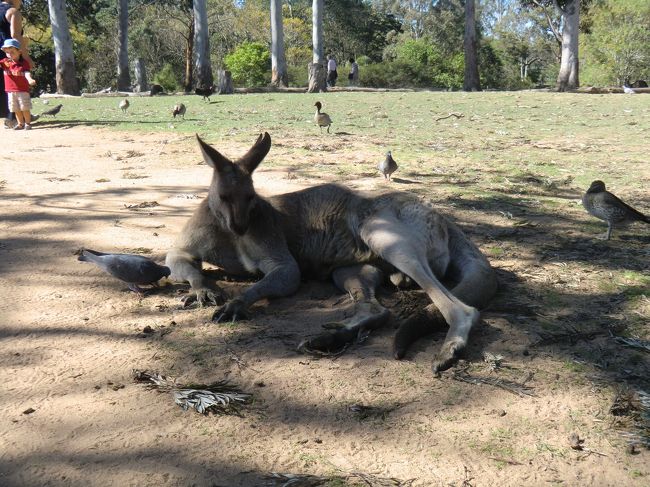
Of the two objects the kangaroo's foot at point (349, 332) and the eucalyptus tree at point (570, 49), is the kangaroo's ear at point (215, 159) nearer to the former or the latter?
the kangaroo's foot at point (349, 332)

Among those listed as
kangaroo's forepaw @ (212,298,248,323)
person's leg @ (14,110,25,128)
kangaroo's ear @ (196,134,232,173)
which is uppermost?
person's leg @ (14,110,25,128)

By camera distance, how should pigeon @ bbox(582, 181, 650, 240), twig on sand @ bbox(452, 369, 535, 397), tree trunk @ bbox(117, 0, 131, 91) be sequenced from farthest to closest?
tree trunk @ bbox(117, 0, 131, 91), pigeon @ bbox(582, 181, 650, 240), twig on sand @ bbox(452, 369, 535, 397)

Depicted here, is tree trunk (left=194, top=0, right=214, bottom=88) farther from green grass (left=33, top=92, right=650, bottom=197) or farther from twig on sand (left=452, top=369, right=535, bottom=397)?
twig on sand (left=452, top=369, right=535, bottom=397)

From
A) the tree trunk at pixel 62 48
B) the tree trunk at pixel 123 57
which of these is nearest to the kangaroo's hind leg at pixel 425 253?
the tree trunk at pixel 62 48

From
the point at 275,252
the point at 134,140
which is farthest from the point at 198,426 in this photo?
the point at 134,140

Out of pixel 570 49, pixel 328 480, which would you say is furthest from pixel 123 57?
pixel 328 480

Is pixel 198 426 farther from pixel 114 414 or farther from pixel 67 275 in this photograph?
pixel 67 275

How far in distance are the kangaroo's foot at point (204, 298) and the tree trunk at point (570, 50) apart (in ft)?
80.5

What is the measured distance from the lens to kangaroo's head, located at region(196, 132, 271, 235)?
368cm

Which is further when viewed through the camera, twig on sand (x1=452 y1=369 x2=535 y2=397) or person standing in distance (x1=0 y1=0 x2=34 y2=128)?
person standing in distance (x1=0 y1=0 x2=34 y2=128)

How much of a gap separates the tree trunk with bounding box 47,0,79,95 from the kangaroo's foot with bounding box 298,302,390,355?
2106cm

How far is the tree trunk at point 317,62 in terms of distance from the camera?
2470cm

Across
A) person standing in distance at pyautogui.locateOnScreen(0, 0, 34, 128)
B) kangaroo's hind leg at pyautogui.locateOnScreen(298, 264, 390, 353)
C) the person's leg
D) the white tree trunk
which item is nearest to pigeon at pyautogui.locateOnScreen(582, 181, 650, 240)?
A: kangaroo's hind leg at pyautogui.locateOnScreen(298, 264, 390, 353)

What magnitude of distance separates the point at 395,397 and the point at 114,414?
1100 millimetres
